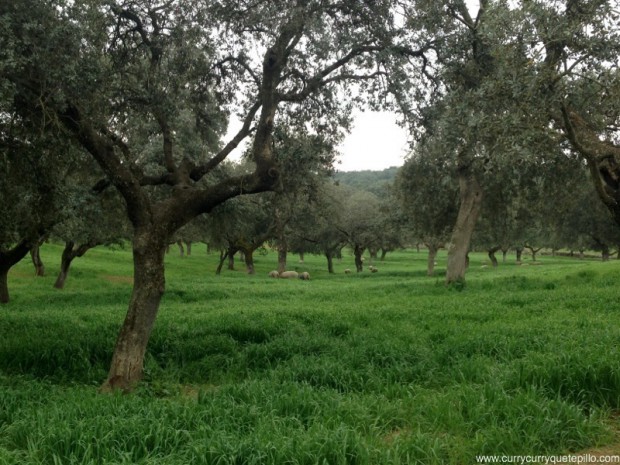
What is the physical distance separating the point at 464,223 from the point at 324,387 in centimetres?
1638

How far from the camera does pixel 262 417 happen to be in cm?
596

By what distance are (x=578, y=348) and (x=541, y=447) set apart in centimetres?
Result: 355

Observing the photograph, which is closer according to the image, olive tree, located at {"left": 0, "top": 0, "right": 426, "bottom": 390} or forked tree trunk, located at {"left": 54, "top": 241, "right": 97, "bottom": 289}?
olive tree, located at {"left": 0, "top": 0, "right": 426, "bottom": 390}

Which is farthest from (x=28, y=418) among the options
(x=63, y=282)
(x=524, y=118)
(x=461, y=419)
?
(x=63, y=282)

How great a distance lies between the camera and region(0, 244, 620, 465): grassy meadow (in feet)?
16.6

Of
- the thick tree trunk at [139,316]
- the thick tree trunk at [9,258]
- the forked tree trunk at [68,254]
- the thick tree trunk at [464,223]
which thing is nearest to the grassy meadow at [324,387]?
the thick tree trunk at [139,316]

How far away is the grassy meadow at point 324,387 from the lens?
5055mm

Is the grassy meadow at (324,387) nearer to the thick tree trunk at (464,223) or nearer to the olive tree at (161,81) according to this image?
the olive tree at (161,81)

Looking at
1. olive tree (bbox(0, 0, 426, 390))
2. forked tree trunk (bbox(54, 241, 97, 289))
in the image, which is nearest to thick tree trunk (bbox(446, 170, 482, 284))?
olive tree (bbox(0, 0, 426, 390))

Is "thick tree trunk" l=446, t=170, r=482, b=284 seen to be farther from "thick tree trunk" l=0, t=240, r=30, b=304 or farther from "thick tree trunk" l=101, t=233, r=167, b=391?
"thick tree trunk" l=0, t=240, r=30, b=304

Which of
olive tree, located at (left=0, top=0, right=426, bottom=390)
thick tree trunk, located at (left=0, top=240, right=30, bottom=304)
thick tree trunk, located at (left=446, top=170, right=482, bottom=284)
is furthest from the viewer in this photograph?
thick tree trunk, located at (left=446, top=170, right=482, bottom=284)

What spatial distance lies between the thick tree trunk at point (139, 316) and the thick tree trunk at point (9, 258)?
10.5 meters

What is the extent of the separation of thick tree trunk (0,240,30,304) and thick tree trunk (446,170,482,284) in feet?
57.0

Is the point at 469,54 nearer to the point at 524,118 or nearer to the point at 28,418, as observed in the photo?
the point at 524,118
